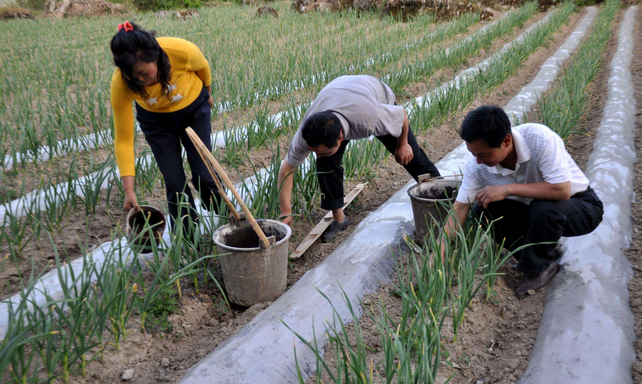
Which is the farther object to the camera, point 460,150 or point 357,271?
point 460,150

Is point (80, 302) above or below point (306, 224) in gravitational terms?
above

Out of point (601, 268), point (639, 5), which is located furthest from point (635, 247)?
point (639, 5)

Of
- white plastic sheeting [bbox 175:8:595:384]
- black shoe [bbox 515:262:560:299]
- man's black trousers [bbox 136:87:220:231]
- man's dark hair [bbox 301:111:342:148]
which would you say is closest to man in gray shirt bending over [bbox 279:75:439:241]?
man's dark hair [bbox 301:111:342:148]

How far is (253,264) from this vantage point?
1.92 metres

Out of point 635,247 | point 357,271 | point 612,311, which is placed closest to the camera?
point 612,311

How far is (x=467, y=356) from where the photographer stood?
162cm

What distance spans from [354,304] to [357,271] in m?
0.19

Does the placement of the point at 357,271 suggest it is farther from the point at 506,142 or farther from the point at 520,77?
the point at 520,77

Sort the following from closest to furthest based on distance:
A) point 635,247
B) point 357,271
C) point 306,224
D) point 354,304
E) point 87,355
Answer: point 87,355 < point 354,304 < point 357,271 < point 635,247 < point 306,224

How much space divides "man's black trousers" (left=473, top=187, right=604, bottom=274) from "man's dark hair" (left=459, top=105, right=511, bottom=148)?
0.32 m

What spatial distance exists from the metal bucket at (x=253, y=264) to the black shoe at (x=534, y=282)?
1.01 metres

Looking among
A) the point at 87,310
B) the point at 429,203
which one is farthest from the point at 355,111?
the point at 87,310

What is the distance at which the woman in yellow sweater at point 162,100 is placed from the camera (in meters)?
1.73

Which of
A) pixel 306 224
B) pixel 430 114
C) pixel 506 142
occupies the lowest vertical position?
pixel 306 224
